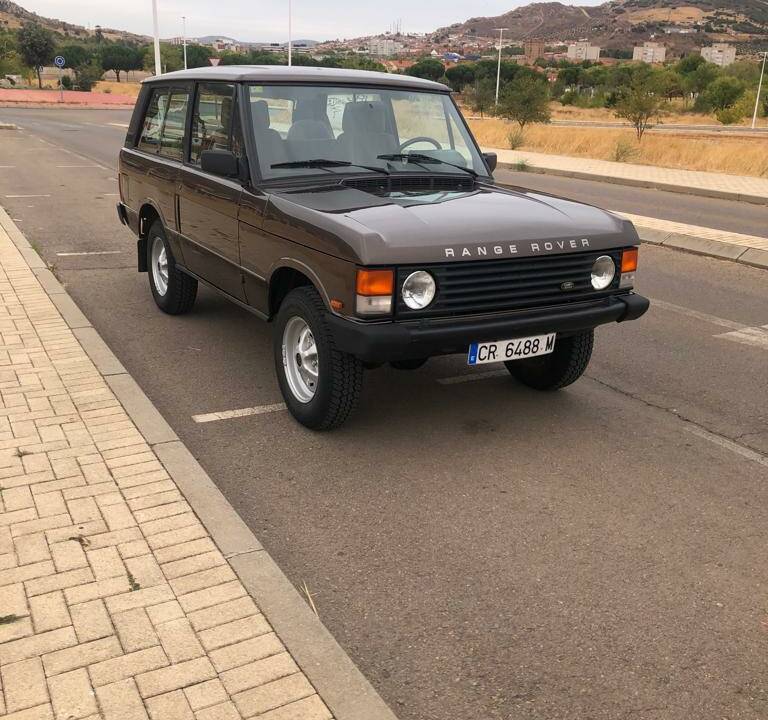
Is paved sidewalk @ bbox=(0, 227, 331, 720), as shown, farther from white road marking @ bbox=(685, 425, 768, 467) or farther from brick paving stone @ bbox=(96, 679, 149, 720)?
white road marking @ bbox=(685, 425, 768, 467)

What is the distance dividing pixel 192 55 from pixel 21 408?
100 m

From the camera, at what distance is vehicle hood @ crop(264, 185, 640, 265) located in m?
4.27

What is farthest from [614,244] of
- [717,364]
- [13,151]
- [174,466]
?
[13,151]

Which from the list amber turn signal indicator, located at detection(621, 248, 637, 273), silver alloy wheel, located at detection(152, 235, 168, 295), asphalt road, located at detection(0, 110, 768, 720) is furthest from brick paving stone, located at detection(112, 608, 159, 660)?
silver alloy wheel, located at detection(152, 235, 168, 295)

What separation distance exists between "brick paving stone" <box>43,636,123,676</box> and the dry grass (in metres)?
23.0

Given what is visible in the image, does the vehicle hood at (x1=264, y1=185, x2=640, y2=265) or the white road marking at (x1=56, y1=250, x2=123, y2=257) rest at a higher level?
the vehicle hood at (x1=264, y1=185, x2=640, y2=265)

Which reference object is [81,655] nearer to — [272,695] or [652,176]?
[272,695]

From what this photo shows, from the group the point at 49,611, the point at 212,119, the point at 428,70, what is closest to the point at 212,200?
the point at 212,119

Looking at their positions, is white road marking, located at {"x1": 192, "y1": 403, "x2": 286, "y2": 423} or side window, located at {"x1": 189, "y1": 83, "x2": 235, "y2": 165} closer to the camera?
white road marking, located at {"x1": 192, "y1": 403, "x2": 286, "y2": 423}

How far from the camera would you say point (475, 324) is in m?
4.51

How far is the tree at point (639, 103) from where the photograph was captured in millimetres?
32188

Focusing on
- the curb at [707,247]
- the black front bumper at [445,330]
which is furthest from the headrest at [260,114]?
the curb at [707,247]

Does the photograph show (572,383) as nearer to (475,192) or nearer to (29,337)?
(475,192)

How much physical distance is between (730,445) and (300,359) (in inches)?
102
